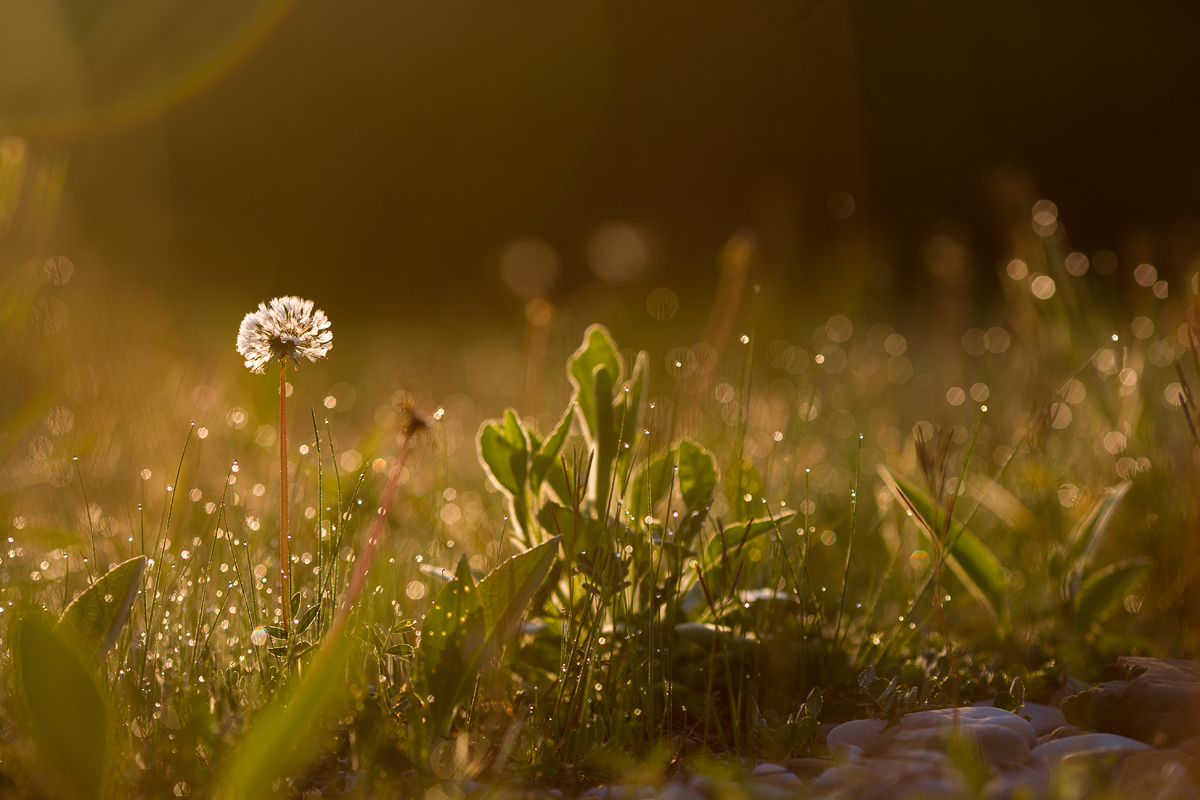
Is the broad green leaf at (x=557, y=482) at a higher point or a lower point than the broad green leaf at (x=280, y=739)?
higher

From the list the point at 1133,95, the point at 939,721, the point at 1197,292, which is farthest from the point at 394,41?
the point at 939,721

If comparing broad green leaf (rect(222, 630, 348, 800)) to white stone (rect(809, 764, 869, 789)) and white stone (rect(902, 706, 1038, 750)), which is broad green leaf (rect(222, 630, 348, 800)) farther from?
white stone (rect(902, 706, 1038, 750))

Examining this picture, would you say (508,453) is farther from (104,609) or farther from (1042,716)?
(1042,716)

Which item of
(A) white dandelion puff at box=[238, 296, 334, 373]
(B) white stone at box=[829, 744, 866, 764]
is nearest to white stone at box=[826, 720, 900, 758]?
(B) white stone at box=[829, 744, 866, 764]

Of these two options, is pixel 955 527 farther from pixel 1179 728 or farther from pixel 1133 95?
pixel 1133 95

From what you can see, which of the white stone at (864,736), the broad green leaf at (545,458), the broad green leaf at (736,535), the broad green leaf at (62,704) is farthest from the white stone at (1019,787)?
the broad green leaf at (62,704)

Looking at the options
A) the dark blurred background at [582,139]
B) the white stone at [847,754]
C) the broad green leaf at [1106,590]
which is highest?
the dark blurred background at [582,139]

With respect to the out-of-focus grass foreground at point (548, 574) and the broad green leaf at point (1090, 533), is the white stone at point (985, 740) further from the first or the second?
the broad green leaf at point (1090, 533)
